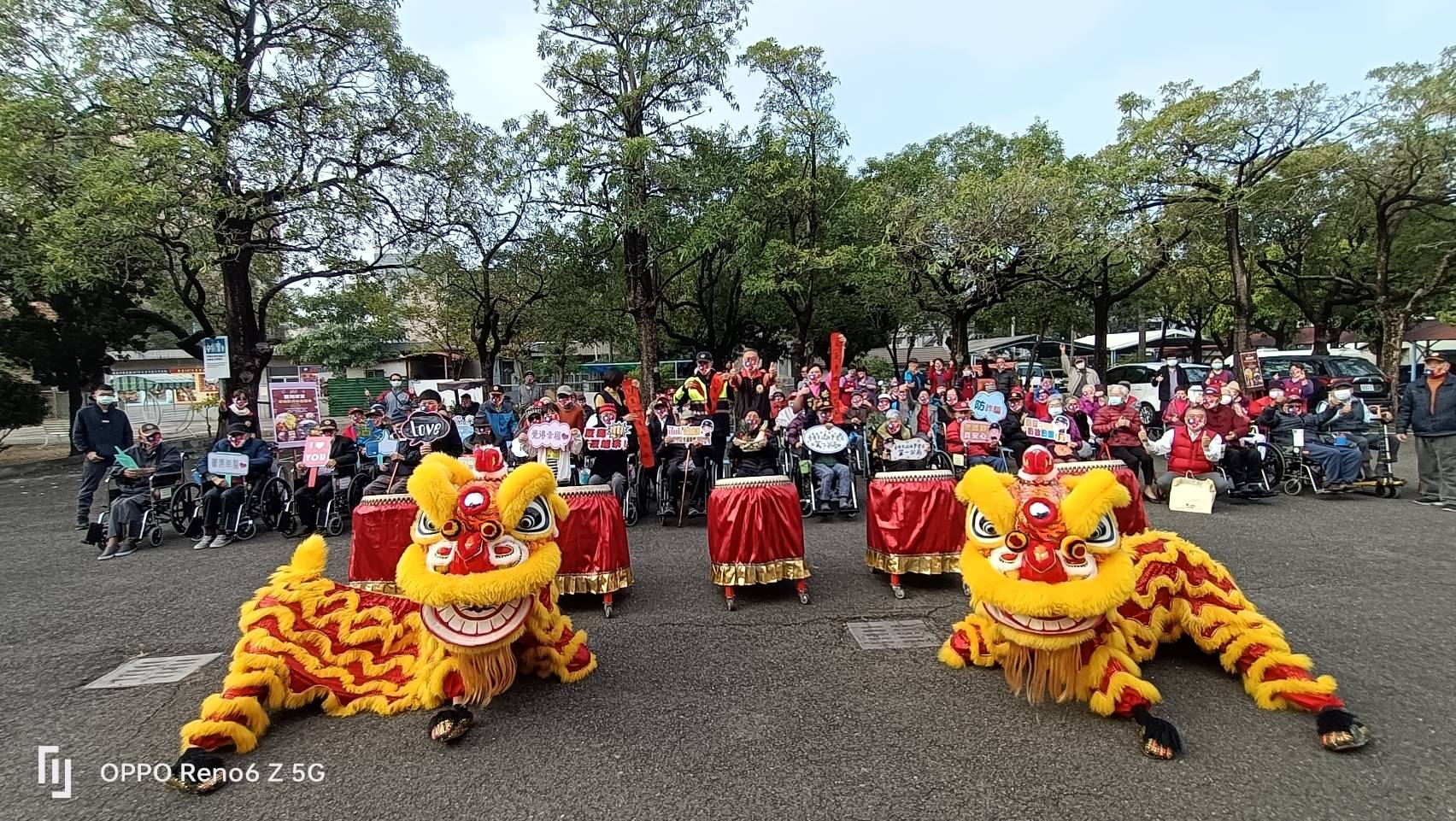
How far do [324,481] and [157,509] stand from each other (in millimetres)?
1713

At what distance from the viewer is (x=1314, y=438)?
28.4 ft

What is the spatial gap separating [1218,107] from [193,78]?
18256mm

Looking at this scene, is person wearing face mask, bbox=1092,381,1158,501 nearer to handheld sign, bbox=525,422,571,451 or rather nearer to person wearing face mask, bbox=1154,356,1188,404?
person wearing face mask, bbox=1154,356,1188,404

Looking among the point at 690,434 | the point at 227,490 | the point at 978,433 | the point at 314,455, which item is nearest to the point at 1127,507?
the point at 978,433

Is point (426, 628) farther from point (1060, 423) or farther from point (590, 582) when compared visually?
point (1060, 423)

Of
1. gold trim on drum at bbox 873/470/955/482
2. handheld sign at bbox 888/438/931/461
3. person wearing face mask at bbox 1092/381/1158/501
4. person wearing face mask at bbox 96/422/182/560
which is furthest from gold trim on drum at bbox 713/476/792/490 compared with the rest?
person wearing face mask at bbox 96/422/182/560

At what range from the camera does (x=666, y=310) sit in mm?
23922

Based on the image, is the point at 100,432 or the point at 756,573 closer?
the point at 756,573

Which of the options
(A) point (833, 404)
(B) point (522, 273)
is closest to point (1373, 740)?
(A) point (833, 404)

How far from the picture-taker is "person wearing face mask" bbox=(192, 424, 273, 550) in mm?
7289

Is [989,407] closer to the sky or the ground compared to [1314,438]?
closer to the sky

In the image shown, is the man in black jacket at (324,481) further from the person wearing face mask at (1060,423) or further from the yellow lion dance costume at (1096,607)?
the person wearing face mask at (1060,423)

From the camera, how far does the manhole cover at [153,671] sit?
153 inches

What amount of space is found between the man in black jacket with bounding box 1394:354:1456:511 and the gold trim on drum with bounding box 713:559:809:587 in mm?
8046
